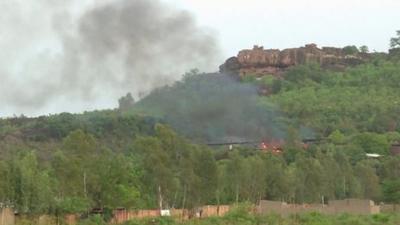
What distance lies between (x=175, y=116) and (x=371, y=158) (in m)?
17.4

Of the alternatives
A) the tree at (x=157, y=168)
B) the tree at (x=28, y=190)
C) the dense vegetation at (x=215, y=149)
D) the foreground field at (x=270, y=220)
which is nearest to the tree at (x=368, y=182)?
the dense vegetation at (x=215, y=149)

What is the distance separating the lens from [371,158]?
248 ft

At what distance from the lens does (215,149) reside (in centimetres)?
7819

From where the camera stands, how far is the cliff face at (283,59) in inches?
5162

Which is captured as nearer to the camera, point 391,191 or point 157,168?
point 157,168

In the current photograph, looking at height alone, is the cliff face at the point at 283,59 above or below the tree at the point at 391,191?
above

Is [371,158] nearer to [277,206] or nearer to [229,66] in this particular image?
[277,206]

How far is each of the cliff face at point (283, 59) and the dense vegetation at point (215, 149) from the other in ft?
14.7

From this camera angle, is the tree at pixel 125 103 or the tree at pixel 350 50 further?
the tree at pixel 350 50

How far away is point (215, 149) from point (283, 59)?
57.0 m

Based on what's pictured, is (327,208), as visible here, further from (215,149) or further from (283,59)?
(283,59)

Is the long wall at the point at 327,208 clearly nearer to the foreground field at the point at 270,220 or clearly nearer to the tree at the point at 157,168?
the foreground field at the point at 270,220

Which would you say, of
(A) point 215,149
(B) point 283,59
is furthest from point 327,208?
(B) point 283,59

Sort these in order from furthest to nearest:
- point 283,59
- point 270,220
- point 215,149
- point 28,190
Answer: point 283,59 < point 215,149 < point 270,220 < point 28,190
